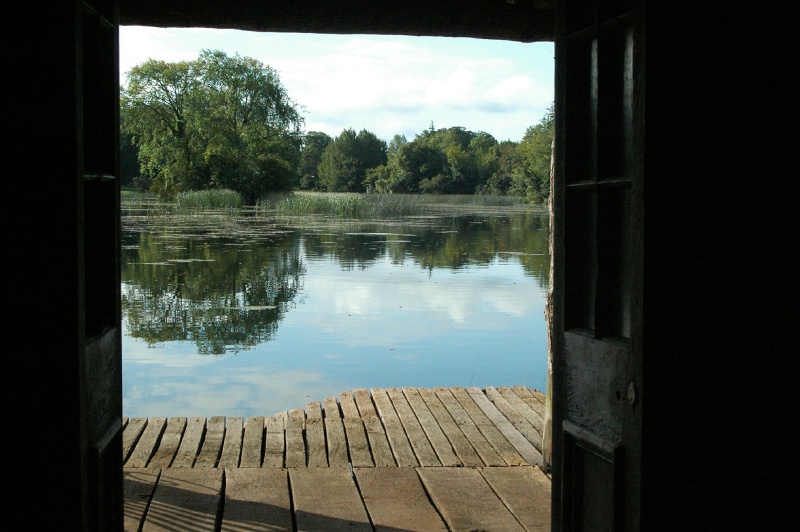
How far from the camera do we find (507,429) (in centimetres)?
505

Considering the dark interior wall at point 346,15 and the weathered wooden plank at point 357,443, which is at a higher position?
the dark interior wall at point 346,15

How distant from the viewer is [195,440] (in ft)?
15.5

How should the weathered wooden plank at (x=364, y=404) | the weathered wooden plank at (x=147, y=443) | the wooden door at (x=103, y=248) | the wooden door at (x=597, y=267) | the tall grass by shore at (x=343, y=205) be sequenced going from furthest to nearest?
the tall grass by shore at (x=343, y=205) < the weathered wooden plank at (x=364, y=404) < the weathered wooden plank at (x=147, y=443) < the wooden door at (x=103, y=248) < the wooden door at (x=597, y=267)

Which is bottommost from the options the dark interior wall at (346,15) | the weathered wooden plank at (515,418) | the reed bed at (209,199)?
the weathered wooden plank at (515,418)

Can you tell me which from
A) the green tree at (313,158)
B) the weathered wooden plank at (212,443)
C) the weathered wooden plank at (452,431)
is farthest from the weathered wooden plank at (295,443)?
the green tree at (313,158)

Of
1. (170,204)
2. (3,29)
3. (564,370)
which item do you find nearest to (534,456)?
(564,370)

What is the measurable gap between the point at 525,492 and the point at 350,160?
182ft

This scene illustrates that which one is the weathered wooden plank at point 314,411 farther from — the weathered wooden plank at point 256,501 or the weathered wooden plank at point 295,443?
the weathered wooden plank at point 256,501

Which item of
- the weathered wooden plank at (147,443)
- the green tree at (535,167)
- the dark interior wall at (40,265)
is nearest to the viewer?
the dark interior wall at (40,265)

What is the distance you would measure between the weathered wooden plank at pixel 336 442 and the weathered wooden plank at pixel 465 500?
1.42 feet

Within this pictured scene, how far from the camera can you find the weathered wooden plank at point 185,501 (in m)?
3.47

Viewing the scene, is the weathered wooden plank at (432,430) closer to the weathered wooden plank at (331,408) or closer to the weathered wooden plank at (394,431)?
the weathered wooden plank at (394,431)

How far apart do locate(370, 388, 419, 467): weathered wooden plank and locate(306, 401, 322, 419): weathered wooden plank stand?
38cm

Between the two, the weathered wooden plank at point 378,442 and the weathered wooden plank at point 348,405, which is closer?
the weathered wooden plank at point 378,442
